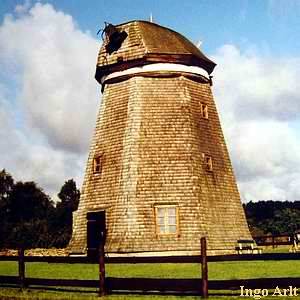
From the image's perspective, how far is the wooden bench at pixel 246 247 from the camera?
21.9 metres

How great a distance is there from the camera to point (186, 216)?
834 inches

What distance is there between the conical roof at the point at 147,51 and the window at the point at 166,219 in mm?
6121

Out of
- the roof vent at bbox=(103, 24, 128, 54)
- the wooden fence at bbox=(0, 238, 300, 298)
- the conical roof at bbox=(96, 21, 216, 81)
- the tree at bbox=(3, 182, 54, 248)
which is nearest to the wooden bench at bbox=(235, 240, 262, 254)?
the conical roof at bbox=(96, 21, 216, 81)

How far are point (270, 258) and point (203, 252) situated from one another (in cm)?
130

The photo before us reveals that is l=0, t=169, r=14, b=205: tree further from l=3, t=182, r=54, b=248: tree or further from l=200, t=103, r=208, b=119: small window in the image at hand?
l=200, t=103, r=208, b=119: small window

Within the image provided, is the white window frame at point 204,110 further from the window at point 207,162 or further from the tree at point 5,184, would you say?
the tree at point 5,184

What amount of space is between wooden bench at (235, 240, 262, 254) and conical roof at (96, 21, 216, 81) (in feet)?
24.8

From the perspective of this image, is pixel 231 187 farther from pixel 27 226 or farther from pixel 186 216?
pixel 27 226

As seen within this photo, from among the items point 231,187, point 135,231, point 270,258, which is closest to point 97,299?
point 270,258

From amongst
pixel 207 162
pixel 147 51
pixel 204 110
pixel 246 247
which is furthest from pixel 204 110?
pixel 246 247

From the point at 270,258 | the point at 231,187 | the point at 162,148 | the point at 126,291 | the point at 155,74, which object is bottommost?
the point at 126,291

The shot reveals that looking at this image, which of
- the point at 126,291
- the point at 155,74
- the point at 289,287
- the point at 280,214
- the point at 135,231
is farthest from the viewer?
the point at 280,214

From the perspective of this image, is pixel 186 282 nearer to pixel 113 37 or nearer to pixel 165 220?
pixel 165 220

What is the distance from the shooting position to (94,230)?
22375mm
